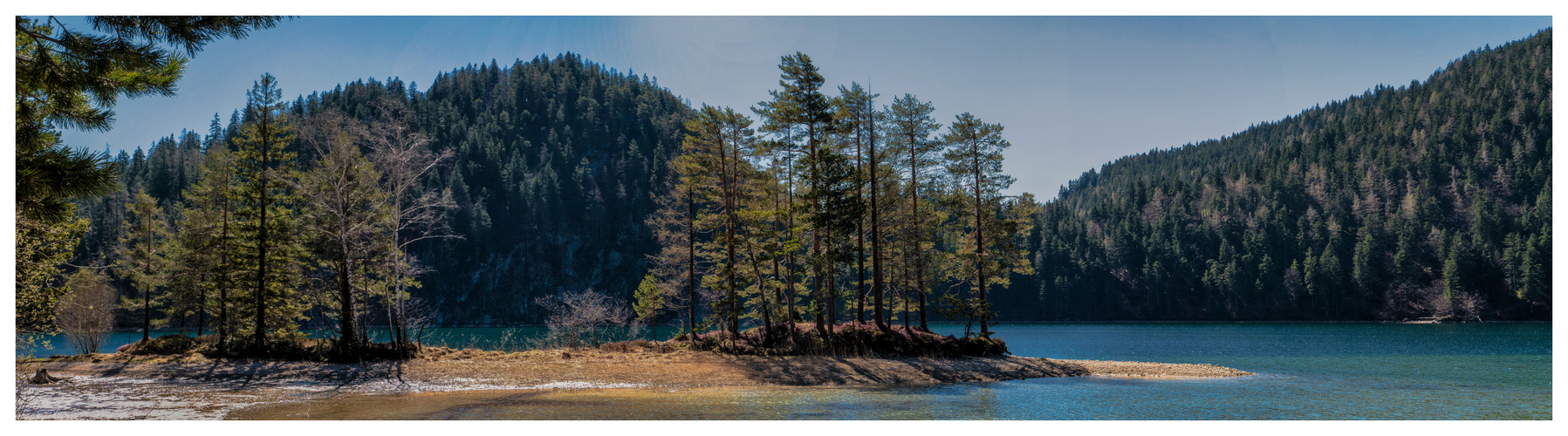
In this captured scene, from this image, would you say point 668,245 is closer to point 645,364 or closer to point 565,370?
point 645,364

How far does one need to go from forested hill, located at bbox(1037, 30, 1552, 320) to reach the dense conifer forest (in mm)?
472

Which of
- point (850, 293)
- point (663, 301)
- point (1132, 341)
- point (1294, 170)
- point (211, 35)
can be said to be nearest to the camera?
point (211, 35)

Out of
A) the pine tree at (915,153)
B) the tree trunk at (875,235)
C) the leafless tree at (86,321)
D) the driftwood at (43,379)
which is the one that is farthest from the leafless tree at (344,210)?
the pine tree at (915,153)

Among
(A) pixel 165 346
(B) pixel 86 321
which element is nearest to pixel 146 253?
(B) pixel 86 321

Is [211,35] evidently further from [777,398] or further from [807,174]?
[807,174]

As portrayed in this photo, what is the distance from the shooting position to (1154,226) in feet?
467

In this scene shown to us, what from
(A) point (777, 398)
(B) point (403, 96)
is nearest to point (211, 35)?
(A) point (777, 398)

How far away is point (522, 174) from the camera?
157 m

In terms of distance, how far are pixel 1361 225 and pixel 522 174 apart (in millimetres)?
161351

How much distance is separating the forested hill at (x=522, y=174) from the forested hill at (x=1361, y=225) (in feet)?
311

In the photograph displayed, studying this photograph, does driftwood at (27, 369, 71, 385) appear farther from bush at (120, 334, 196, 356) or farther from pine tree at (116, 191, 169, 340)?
pine tree at (116, 191, 169, 340)

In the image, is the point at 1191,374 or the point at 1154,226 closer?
the point at 1191,374

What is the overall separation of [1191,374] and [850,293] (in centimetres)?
1375

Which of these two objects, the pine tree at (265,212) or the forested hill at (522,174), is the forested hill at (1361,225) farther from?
the pine tree at (265,212)
